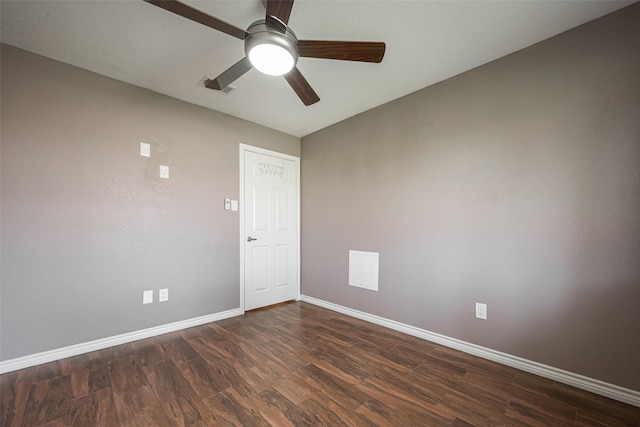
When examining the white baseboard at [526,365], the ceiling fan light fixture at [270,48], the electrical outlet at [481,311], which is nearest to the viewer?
the ceiling fan light fixture at [270,48]

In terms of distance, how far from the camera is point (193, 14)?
1284 millimetres

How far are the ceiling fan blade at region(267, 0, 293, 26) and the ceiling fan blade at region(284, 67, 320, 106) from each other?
299 millimetres

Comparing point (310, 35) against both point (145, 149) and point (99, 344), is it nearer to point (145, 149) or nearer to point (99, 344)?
point (145, 149)

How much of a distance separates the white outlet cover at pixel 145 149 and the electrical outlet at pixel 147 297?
4.48ft

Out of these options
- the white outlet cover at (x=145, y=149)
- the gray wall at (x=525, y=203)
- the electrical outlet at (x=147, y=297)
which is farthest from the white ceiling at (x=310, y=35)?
the electrical outlet at (x=147, y=297)

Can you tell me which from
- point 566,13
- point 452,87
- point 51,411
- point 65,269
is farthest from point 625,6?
point 65,269

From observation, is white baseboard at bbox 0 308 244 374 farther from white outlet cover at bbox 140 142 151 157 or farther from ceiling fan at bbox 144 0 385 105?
ceiling fan at bbox 144 0 385 105

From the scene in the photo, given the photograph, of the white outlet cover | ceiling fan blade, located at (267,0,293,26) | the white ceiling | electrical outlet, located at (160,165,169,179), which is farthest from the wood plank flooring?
the white ceiling

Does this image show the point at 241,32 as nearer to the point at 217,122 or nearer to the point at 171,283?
the point at 217,122

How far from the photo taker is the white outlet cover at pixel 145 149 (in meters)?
2.52

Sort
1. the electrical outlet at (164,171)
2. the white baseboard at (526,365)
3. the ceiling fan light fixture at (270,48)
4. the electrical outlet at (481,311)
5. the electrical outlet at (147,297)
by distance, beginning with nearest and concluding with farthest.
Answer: the ceiling fan light fixture at (270,48), the white baseboard at (526,365), the electrical outlet at (481,311), the electrical outlet at (147,297), the electrical outlet at (164,171)

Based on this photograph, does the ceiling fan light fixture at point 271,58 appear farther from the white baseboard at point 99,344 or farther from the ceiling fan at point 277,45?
the white baseboard at point 99,344

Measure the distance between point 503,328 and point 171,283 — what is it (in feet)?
10.1

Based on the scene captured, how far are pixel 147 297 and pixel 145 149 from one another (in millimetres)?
1471
